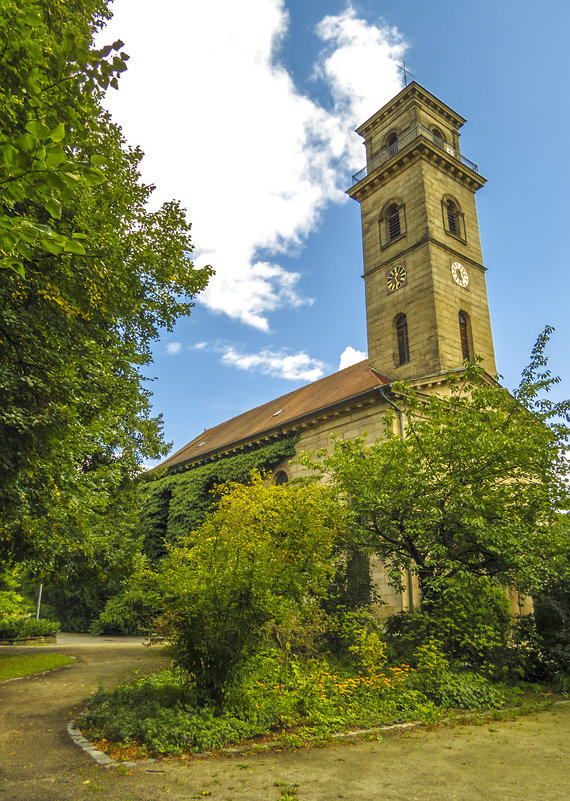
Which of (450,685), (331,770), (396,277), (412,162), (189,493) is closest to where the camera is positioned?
(331,770)

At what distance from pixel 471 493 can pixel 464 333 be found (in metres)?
14.7

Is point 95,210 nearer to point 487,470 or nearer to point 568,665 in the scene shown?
point 487,470

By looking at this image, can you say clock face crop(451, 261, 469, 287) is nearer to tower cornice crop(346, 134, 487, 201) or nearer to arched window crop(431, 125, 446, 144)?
tower cornice crop(346, 134, 487, 201)

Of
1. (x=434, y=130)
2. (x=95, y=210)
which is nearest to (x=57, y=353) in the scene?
(x=95, y=210)

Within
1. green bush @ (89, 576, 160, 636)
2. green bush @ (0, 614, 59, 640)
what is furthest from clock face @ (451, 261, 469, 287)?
green bush @ (0, 614, 59, 640)

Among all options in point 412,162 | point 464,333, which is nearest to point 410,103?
point 412,162

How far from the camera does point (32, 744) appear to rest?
21.0 feet

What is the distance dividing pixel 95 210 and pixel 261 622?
6.48 m

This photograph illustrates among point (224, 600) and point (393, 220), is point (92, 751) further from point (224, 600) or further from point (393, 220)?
point (393, 220)

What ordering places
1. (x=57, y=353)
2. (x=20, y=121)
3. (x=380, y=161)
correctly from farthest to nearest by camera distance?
1. (x=380, y=161)
2. (x=57, y=353)
3. (x=20, y=121)

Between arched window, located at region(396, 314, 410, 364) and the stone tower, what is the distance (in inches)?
1.9

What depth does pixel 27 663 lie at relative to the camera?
1352cm

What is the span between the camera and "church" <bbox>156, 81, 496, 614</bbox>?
842 inches

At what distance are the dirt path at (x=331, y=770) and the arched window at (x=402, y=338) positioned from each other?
16.9 metres
